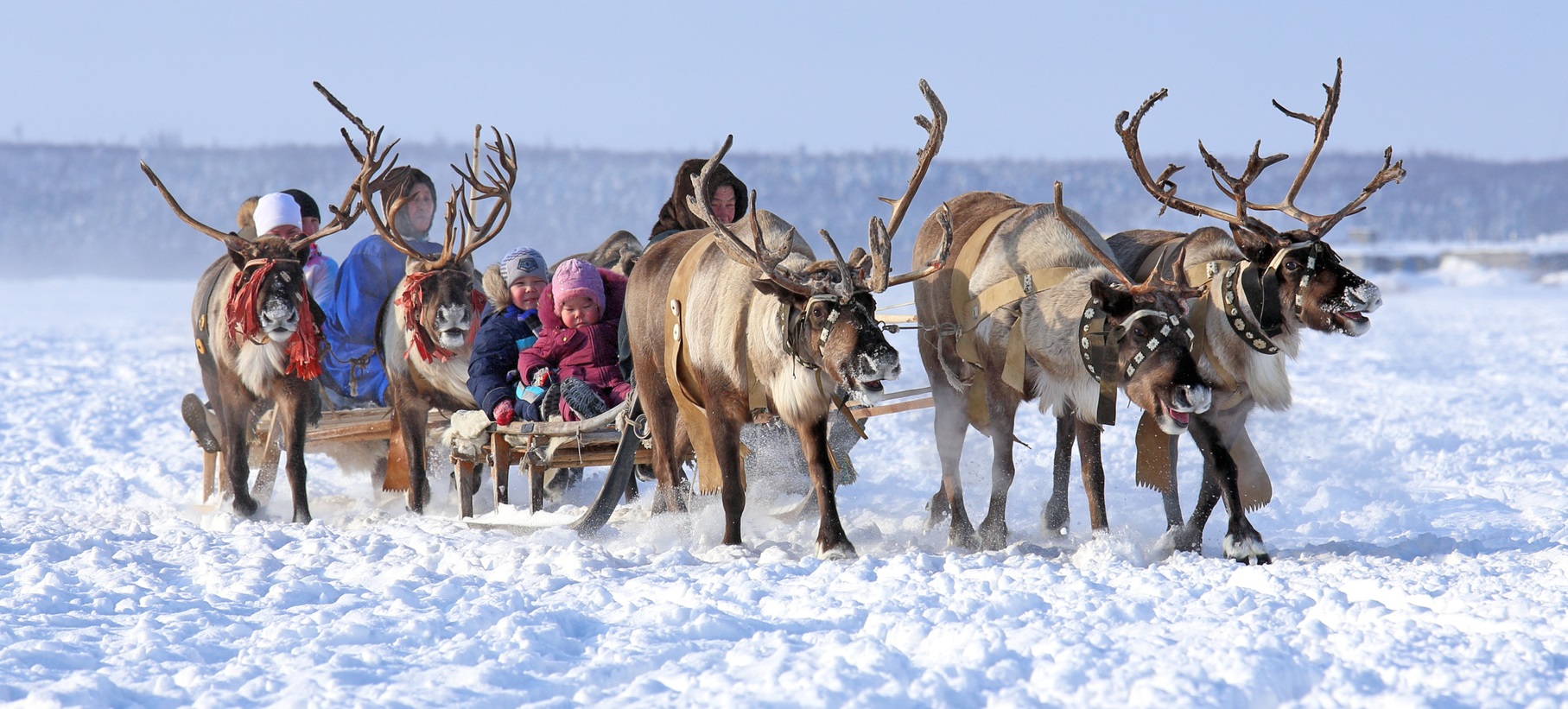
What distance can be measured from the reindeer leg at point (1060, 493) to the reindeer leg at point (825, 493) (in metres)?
1.47

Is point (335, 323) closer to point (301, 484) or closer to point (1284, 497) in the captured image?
point (301, 484)

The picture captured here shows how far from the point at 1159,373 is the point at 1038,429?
838cm

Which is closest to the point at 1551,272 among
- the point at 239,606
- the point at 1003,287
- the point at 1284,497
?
the point at 1284,497

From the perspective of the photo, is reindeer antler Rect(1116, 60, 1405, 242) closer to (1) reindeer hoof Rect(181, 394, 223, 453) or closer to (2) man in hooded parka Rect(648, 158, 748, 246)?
(2) man in hooded parka Rect(648, 158, 748, 246)

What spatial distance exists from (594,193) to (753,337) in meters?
71.1

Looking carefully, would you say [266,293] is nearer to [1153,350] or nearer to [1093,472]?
[1093,472]

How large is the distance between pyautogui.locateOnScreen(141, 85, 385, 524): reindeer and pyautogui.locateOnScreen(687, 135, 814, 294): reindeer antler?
2.43 m

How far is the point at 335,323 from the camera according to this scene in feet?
29.6

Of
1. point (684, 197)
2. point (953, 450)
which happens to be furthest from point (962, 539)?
point (684, 197)

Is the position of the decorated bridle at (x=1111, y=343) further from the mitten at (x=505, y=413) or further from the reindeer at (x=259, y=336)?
the reindeer at (x=259, y=336)

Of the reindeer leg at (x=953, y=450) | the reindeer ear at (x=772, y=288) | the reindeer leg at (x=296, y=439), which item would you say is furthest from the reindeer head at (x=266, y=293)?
the reindeer leg at (x=953, y=450)

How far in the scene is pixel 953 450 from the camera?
7145 mm

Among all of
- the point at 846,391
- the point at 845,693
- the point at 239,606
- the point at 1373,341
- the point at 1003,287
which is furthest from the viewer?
the point at 1373,341

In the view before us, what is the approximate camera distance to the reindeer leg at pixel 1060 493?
282 inches
